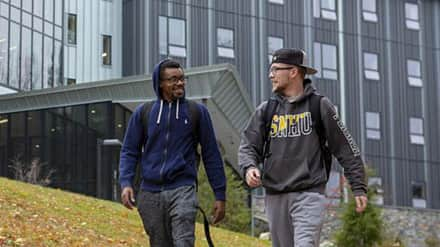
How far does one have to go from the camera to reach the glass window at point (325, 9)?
155 ft

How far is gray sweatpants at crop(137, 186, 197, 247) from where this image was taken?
6652 mm

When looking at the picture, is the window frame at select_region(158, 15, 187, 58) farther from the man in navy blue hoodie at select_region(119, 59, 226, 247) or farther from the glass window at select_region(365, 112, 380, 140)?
the man in navy blue hoodie at select_region(119, 59, 226, 247)

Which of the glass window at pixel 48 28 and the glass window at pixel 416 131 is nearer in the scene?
the glass window at pixel 48 28

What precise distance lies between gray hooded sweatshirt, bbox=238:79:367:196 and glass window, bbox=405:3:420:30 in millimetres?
44194

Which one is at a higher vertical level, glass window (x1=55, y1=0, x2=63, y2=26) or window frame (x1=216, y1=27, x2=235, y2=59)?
glass window (x1=55, y1=0, x2=63, y2=26)

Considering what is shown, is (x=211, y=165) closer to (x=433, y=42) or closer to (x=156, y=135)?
(x=156, y=135)

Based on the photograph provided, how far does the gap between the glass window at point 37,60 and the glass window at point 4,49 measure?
1488 millimetres

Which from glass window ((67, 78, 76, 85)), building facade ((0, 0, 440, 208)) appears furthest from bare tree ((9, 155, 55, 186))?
glass window ((67, 78, 76, 85))

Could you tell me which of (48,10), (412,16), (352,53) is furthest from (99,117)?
(412,16)

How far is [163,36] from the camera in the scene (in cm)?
4306

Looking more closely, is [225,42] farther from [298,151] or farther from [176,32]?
[298,151]

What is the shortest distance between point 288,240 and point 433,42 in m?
45.7

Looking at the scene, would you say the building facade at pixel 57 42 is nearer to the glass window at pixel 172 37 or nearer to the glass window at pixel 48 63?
the glass window at pixel 48 63

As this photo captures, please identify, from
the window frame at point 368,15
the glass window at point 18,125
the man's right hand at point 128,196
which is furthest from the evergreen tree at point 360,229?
the window frame at point 368,15
